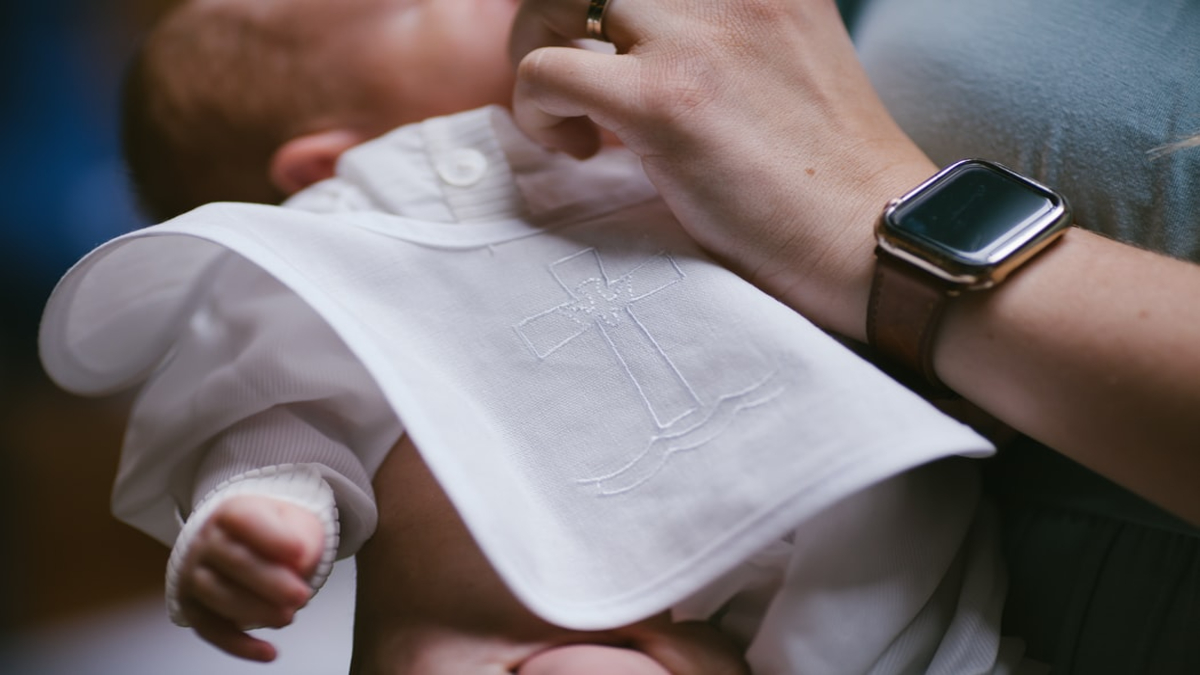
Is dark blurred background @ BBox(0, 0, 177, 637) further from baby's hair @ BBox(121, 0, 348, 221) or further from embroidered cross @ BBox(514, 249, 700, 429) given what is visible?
embroidered cross @ BBox(514, 249, 700, 429)

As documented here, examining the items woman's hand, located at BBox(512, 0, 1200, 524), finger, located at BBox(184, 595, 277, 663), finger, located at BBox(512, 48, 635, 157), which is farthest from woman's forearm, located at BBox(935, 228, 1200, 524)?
finger, located at BBox(184, 595, 277, 663)

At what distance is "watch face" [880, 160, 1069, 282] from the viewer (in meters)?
0.53

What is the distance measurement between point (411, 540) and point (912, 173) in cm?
48

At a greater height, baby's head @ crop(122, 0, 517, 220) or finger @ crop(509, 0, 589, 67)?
finger @ crop(509, 0, 589, 67)

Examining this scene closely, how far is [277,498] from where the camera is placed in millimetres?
597

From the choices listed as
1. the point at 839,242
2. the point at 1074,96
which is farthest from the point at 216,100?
the point at 1074,96

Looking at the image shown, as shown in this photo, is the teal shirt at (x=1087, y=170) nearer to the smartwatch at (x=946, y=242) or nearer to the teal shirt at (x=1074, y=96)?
the teal shirt at (x=1074, y=96)

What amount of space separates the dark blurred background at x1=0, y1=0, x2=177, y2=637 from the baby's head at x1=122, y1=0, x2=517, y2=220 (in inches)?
6.2

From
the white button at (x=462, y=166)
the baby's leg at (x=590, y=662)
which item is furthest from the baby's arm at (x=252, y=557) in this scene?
the white button at (x=462, y=166)

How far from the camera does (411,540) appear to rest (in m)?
0.68

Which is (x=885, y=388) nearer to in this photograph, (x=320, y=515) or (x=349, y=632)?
(x=320, y=515)

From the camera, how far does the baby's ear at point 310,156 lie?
2.99ft

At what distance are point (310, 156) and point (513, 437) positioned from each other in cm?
47

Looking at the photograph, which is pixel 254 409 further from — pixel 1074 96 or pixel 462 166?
pixel 1074 96
